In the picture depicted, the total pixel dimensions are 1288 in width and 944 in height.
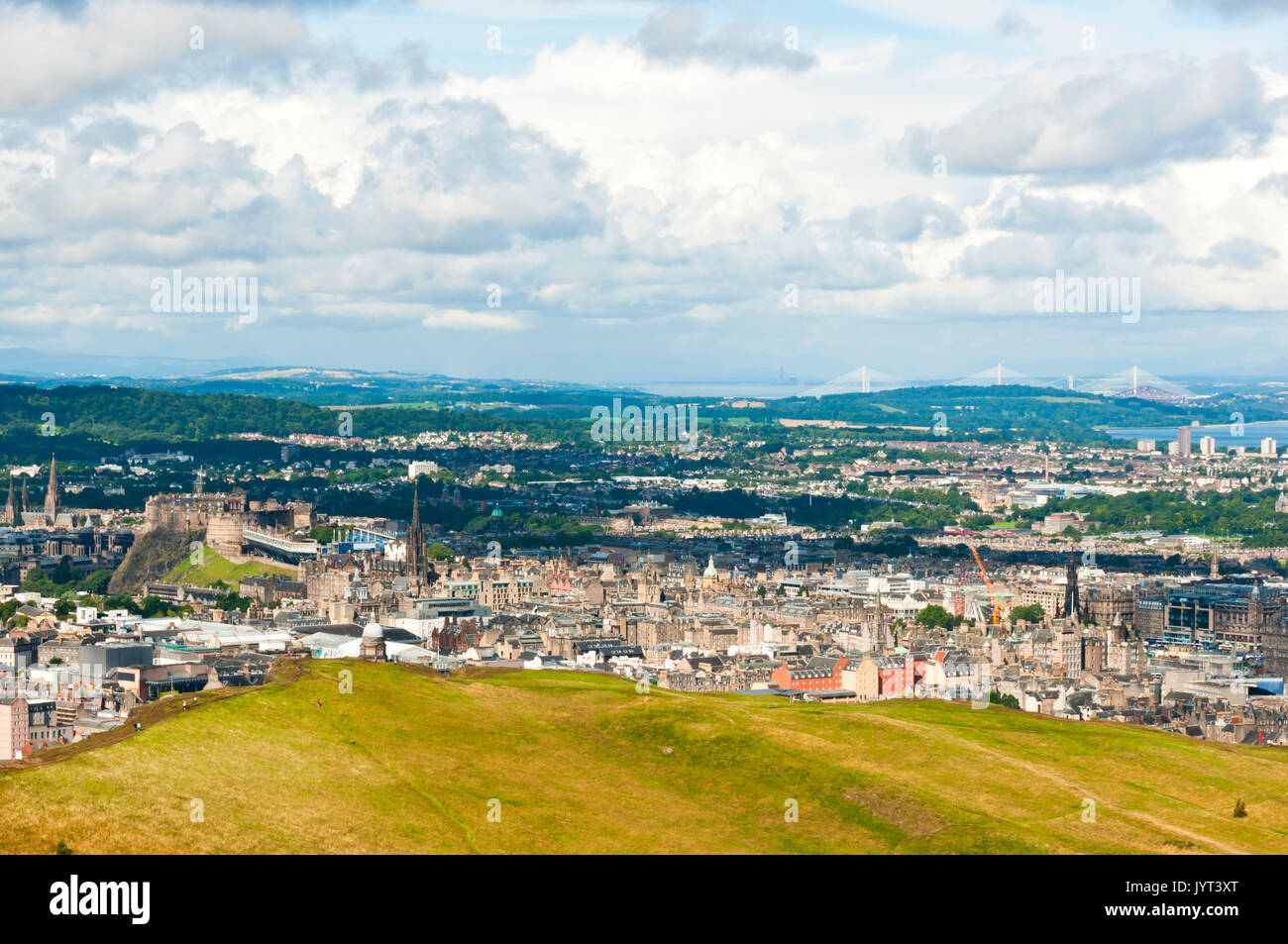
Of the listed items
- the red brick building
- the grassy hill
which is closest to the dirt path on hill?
the grassy hill

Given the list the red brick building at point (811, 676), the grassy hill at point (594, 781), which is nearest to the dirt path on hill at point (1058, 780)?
the grassy hill at point (594, 781)

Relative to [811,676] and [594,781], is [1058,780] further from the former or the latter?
[811,676]

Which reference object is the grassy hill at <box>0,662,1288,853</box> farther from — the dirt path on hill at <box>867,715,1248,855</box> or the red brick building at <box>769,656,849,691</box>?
the red brick building at <box>769,656,849,691</box>

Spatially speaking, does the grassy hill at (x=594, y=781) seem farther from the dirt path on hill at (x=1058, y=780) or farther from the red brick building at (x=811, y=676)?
the red brick building at (x=811, y=676)

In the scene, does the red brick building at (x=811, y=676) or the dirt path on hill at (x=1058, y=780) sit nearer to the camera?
the dirt path on hill at (x=1058, y=780)

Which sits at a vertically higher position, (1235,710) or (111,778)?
(111,778)

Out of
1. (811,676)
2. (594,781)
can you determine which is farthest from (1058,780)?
(811,676)

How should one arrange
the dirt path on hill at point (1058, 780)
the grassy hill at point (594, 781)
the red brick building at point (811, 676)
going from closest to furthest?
the grassy hill at point (594, 781) < the dirt path on hill at point (1058, 780) < the red brick building at point (811, 676)
